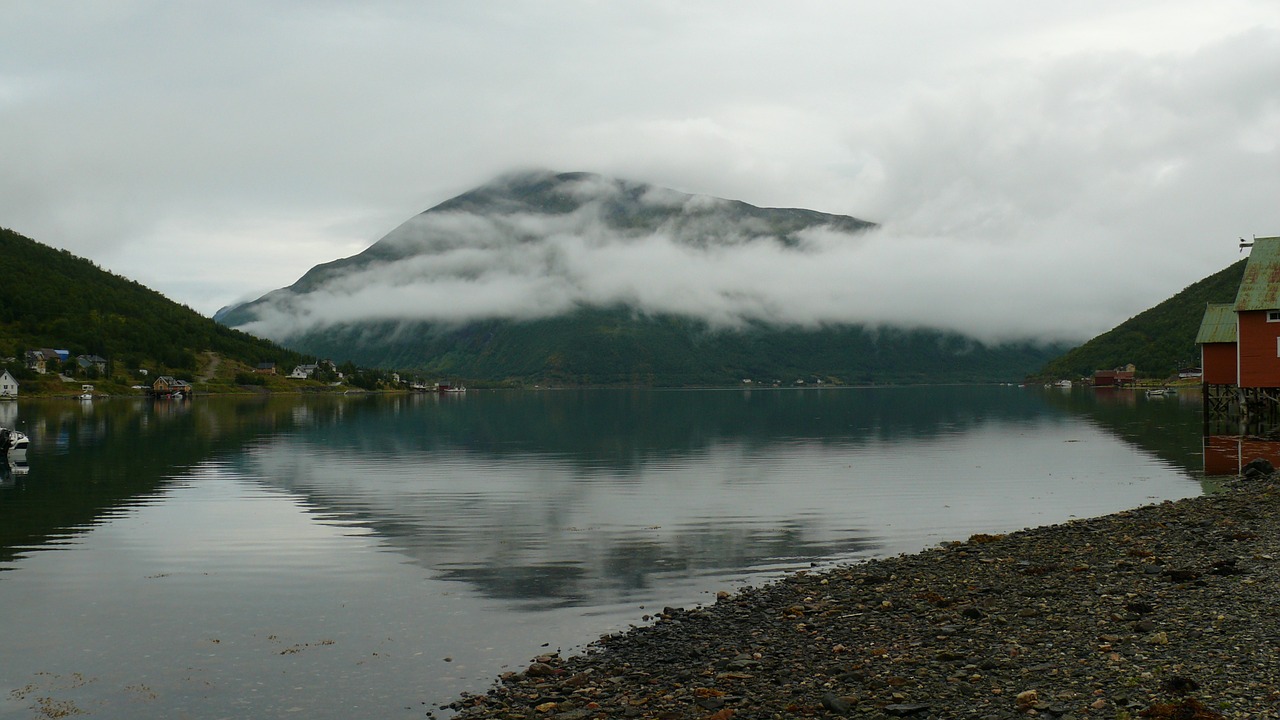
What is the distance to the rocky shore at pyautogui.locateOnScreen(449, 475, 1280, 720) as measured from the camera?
13.5 m

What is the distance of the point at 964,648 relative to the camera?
16344mm

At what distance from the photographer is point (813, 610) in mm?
20156

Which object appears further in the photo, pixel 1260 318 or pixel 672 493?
pixel 1260 318

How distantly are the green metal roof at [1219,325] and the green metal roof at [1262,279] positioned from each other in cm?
1219

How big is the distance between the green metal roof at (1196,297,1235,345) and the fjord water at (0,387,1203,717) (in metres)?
9.83

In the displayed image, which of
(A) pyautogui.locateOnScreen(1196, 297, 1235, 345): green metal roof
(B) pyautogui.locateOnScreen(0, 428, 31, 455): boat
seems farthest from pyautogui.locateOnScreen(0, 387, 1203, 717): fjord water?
(A) pyautogui.locateOnScreen(1196, 297, 1235, 345): green metal roof

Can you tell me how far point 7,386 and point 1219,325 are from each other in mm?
209426

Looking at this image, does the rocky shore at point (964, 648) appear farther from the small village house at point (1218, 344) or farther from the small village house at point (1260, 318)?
the small village house at point (1218, 344)

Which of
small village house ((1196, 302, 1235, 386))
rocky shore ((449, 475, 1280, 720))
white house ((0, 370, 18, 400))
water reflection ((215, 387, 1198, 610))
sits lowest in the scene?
water reflection ((215, 387, 1198, 610))

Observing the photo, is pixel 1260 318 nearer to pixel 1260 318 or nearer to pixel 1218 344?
pixel 1260 318

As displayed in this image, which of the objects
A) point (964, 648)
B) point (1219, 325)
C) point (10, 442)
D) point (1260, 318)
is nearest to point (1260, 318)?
point (1260, 318)

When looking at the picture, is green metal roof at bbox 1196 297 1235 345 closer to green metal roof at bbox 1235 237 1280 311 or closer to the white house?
green metal roof at bbox 1235 237 1280 311

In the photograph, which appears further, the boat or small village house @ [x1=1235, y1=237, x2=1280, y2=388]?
small village house @ [x1=1235, y1=237, x2=1280, y2=388]

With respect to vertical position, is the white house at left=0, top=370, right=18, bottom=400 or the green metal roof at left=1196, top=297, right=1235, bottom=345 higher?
the green metal roof at left=1196, top=297, right=1235, bottom=345
